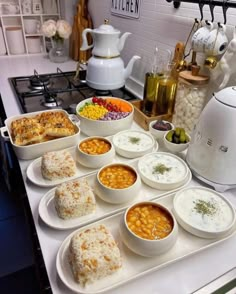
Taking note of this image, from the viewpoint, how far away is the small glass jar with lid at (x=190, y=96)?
788mm

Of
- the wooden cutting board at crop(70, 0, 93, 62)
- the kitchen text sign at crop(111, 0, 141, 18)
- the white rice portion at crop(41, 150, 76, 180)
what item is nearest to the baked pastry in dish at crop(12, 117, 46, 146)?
the white rice portion at crop(41, 150, 76, 180)

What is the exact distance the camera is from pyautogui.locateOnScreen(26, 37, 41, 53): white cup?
5.92 ft

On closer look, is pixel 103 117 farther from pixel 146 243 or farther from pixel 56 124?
pixel 146 243

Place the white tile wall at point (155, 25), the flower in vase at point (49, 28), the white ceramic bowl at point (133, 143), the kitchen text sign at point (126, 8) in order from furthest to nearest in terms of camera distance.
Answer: the flower in vase at point (49, 28) → the kitchen text sign at point (126, 8) → the white tile wall at point (155, 25) → the white ceramic bowl at point (133, 143)

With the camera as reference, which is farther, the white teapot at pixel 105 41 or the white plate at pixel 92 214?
the white teapot at pixel 105 41

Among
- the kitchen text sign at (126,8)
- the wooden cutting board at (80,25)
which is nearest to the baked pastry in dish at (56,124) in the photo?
the kitchen text sign at (126,8)

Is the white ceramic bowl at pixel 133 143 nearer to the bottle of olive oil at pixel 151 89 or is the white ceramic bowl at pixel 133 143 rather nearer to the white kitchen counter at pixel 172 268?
the bottle of olive oil at pixel 151 89

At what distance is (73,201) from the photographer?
0.54 meters

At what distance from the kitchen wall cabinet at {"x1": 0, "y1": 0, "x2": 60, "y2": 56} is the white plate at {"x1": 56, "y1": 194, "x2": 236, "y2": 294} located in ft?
5.48

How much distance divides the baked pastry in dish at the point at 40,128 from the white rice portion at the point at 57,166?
0.35 ft

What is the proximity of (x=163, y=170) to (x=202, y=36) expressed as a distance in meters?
0.43

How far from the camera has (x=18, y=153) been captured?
2.39 ft

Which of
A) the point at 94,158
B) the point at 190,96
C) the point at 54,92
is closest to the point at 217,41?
the point at 190,96

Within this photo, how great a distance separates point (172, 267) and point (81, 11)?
160cm
